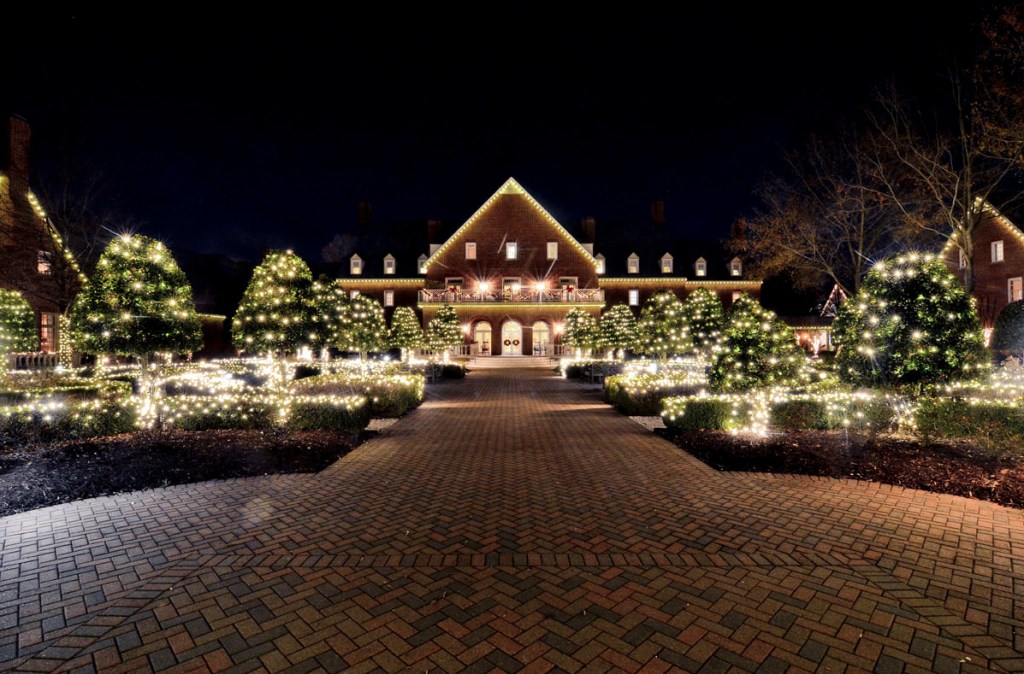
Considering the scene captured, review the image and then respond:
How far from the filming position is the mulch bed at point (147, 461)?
22.2ft

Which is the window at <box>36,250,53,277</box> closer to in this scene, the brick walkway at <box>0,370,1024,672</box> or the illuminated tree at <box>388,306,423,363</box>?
the illuminated tree at <box>388,306,423,363</box>

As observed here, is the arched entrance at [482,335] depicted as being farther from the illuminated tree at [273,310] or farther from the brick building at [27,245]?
the illuminated tree at [273,310]

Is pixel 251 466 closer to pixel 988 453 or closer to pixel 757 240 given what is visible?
pixel 988 453

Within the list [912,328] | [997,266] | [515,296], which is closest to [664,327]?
[912,328]

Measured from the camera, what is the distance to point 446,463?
8.38 metres

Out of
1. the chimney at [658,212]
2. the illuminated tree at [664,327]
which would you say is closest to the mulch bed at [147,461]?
the illuminated tree at [664,327]

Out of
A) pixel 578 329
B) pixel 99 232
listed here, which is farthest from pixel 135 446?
pixel 578 329

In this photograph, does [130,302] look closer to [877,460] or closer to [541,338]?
[877,460]

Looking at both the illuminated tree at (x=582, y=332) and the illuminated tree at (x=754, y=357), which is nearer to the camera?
the illuminated tree at (x=754, y=357)

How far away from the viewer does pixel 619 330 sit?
965 inches

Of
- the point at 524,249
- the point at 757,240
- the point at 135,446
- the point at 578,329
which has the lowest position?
the point at 135,446

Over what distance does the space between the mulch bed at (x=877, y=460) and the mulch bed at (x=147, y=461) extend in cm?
694

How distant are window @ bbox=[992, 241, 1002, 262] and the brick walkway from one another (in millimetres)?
34261

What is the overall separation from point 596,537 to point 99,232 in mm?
28759
